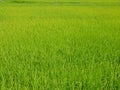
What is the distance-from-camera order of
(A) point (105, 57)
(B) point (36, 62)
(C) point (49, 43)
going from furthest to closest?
1. (C) point (49, 43)
2. (A) point (105, 57)
3. (B) point (36, 62)

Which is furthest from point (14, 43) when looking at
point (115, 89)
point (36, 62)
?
point (115, 89)

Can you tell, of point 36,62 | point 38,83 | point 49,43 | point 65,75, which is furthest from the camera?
point 49,43

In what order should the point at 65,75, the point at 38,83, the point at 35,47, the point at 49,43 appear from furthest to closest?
the point at 49,43 < the point at 35,47 < the point at 65,75 < the point at 38,83

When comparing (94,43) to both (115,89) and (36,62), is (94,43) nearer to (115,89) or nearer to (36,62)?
(36,62)

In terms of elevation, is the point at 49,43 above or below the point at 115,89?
above

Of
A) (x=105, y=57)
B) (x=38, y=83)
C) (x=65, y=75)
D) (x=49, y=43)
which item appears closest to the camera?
(x=38, y=83)

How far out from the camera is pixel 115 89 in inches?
Result: 83.4

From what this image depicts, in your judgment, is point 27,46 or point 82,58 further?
point 27,46

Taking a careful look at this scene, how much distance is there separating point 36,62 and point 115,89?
104cm

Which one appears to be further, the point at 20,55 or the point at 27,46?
the point at 27,46

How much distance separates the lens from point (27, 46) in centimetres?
345

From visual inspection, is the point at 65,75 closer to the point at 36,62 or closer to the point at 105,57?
the point at 36,62

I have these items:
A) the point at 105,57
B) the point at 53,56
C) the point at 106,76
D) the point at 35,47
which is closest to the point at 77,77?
the point at 106,76

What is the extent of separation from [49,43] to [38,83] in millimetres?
1653
